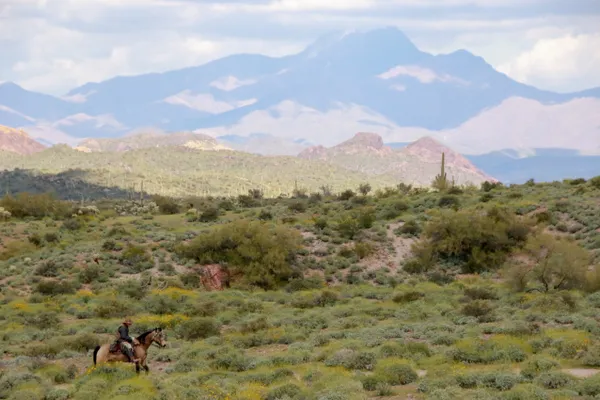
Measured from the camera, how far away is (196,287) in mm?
41500

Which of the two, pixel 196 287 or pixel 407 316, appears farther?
pixel 196 287

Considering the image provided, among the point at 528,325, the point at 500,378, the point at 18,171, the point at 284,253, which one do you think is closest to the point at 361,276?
the point at 284,253

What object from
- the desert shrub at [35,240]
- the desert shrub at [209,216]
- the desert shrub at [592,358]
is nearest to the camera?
the desert shrub at [592,358]

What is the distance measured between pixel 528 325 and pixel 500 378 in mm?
6937

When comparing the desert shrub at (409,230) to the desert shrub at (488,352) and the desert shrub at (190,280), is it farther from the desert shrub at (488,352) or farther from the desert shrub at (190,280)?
the desert shrub at (488,352)

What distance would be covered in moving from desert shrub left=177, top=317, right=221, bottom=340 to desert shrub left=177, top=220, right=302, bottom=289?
14298 mm

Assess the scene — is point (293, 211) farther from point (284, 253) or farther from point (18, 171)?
point (18, 171)

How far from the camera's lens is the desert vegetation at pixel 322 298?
1928cm

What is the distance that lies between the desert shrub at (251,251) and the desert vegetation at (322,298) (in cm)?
9

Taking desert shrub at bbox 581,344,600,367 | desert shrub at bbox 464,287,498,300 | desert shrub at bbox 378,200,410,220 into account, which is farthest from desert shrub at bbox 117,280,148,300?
desert shrub at bbox 581,344,600,367

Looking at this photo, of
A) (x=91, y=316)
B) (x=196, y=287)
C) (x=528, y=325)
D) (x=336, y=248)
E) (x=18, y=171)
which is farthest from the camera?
(x=18, y=171)

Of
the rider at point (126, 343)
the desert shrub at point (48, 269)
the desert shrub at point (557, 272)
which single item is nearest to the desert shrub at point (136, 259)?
the desert shrub at point (48, 269)

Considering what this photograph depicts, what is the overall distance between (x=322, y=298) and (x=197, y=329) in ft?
29.5

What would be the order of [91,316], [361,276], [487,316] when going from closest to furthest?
[487,316] → [91,316] → [361,276]
